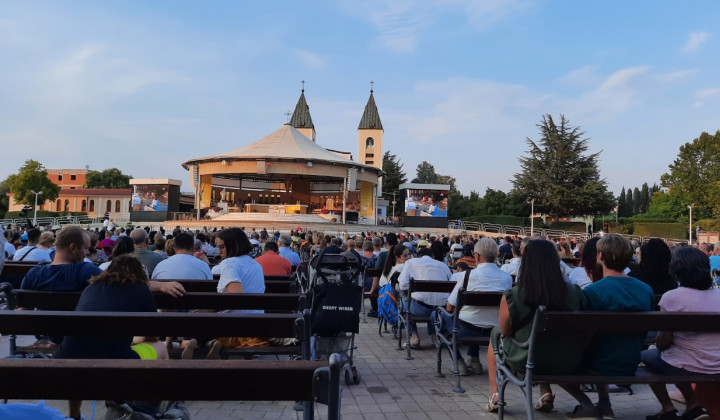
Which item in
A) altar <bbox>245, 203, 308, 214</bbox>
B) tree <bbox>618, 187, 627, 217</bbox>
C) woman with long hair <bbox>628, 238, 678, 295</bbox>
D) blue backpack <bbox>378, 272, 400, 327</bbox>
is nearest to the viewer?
woman with long hair <bbox>628, 238, 678, 295</bbox>

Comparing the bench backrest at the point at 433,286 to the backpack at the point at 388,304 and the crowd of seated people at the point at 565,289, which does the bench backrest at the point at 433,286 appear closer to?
the crowd of seated people at the point at 565,289

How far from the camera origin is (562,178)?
157 ft

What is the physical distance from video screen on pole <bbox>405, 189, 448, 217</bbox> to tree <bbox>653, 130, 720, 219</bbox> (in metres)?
24.9

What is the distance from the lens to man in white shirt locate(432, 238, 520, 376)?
492 centimetres

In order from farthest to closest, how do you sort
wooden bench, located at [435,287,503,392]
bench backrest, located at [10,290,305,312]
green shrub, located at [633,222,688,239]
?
green shrub, located at [633,222,688,239] → wooden bench, located at [435,287,503,392] → bench backrest, located at [10,290,305,312]

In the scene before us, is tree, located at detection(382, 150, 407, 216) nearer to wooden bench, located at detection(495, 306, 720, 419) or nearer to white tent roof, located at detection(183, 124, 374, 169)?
white tent roof, located at detection(183, 124, 374, 169)

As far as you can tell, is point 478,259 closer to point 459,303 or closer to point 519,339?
point 459,303

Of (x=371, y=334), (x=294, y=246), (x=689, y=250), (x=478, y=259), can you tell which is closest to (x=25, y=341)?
(x=371, y=334)

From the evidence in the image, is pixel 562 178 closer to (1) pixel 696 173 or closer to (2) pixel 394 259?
(1) pixel 696 173

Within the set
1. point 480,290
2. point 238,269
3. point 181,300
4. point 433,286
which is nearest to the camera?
point 181,300

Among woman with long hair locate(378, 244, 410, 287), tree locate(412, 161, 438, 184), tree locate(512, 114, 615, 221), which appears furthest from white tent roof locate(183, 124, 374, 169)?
tree locate(412, 161, 438, 184)

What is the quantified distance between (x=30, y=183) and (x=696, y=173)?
2475 inches

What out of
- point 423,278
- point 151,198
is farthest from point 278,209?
point 423,278

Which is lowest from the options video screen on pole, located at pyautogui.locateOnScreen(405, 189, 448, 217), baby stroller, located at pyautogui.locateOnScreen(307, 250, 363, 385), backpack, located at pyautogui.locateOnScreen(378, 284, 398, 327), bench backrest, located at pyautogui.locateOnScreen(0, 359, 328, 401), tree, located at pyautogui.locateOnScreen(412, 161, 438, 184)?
backpack, located at pyautogui.locateOnScreen(378, 284, 398, 327)
